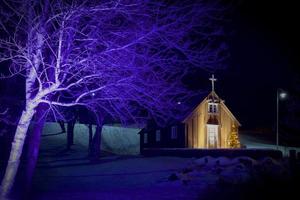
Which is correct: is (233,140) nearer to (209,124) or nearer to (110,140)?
(209,124)

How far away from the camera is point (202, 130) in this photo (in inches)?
1451

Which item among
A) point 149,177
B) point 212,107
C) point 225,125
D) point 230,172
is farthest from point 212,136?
point 230,172

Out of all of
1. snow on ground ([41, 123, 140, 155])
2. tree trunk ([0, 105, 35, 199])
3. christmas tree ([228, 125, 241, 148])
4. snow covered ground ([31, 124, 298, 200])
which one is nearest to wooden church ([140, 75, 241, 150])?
christmas tree ([228, 125, 241, 148])

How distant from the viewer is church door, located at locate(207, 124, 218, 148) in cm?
3731

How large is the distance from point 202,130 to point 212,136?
1361 mm

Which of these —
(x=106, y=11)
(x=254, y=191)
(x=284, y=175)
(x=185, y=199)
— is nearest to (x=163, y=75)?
(x=106, y=11)

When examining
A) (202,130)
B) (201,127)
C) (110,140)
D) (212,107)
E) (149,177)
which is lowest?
(149,177)

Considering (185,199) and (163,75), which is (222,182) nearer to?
(185,199)

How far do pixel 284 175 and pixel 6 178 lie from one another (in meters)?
10.5

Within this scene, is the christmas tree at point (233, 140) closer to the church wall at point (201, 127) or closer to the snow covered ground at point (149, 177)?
the church wall at point (201, 127)

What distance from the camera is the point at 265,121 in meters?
68.4

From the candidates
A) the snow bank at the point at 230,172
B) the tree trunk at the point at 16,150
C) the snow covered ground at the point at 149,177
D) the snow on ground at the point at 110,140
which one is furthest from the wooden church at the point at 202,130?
the tree trunk at the point at 16,150

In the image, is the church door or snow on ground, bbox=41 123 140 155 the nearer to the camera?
snow on ground, bbox=41 123 140 155

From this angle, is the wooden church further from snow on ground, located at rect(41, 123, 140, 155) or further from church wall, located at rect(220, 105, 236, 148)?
snow on ground, located at rect(41, 123, 140, 155)
